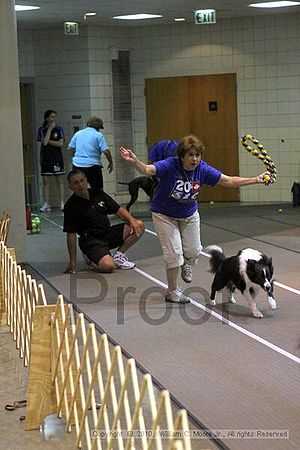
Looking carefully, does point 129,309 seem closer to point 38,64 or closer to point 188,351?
point 188,351

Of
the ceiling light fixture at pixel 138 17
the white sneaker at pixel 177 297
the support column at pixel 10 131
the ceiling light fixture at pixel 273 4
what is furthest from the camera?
the ceiling light fixture at pixel 138 17

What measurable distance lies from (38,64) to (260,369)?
456 inches

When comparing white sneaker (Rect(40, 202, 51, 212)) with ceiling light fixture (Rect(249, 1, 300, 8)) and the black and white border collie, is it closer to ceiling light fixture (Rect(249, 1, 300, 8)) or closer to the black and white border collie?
ceiling light fixture (Rect(249, 1, 300, 8))

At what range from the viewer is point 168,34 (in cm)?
1653

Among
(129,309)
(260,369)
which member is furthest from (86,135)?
(260,369)

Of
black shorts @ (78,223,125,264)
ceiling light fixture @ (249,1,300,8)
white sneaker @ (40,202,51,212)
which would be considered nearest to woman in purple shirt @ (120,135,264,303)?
black shorts @ (78,223,125,264)

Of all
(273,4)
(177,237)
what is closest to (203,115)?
(273,4)

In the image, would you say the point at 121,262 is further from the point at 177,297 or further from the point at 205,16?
the point at 205,16

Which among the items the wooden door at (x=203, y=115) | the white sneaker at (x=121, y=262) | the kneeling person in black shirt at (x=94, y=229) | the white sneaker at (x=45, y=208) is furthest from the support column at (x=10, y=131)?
the wooden door at (x=203, y=115)

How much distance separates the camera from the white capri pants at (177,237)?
26.2 feet

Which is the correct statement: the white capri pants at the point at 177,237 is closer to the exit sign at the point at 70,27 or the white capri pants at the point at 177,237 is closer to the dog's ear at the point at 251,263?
the dog's ear at the point at 251,263

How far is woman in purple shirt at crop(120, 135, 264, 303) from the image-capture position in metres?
7.76

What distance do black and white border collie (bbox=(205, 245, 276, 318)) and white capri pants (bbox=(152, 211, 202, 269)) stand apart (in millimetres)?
444

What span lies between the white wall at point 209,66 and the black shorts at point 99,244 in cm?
645
